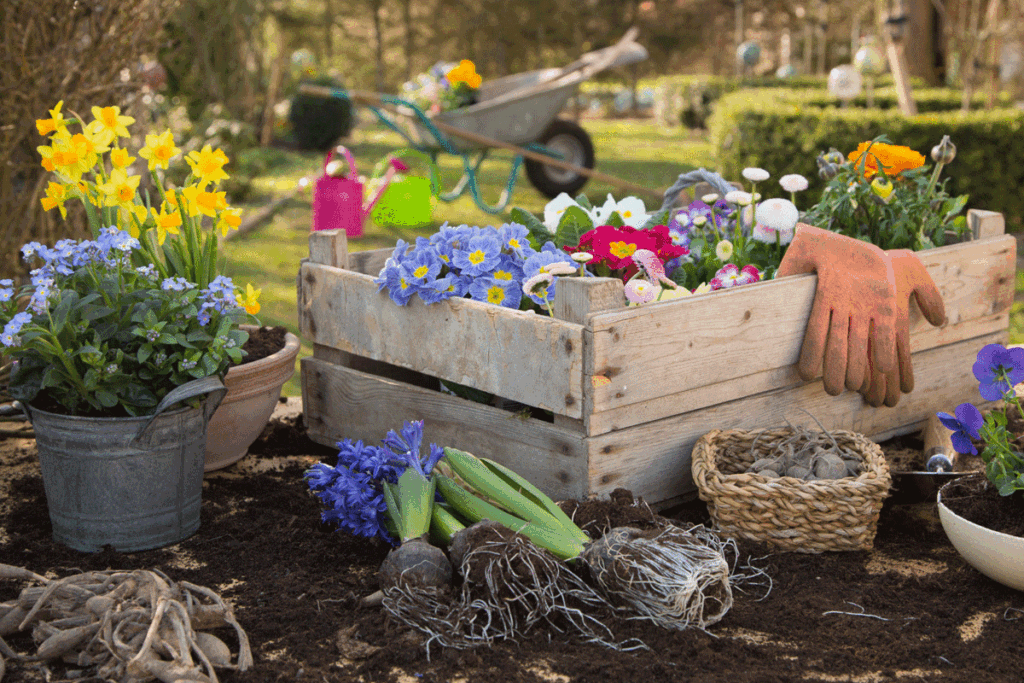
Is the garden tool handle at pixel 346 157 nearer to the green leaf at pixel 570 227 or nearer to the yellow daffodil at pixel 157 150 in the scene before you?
the green leaf at pixel 570 227

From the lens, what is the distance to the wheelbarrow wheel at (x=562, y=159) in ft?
25.0

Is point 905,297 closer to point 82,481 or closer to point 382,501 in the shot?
point 382,501

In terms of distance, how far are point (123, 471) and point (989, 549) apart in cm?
→ 180

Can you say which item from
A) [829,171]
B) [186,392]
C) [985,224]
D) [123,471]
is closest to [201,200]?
[186,392]

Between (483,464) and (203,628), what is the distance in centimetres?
66

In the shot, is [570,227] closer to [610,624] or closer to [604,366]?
[604,366]

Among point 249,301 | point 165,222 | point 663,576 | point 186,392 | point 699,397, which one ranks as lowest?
point 663,576

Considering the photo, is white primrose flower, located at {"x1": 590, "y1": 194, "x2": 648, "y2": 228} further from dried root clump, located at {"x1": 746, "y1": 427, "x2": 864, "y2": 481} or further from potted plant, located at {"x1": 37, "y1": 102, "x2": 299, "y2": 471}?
potted plant, located at {"x1": 37, "y1": 102, "x2": 299, "y2": 471}

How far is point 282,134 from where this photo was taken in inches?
461

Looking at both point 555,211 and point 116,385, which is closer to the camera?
point 116,385

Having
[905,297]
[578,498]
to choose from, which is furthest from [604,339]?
[905,297]

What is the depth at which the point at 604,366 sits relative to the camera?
7.22 ft

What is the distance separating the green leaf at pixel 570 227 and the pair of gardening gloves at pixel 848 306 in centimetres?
54

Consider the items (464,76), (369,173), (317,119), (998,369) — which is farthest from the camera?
(317,119)
